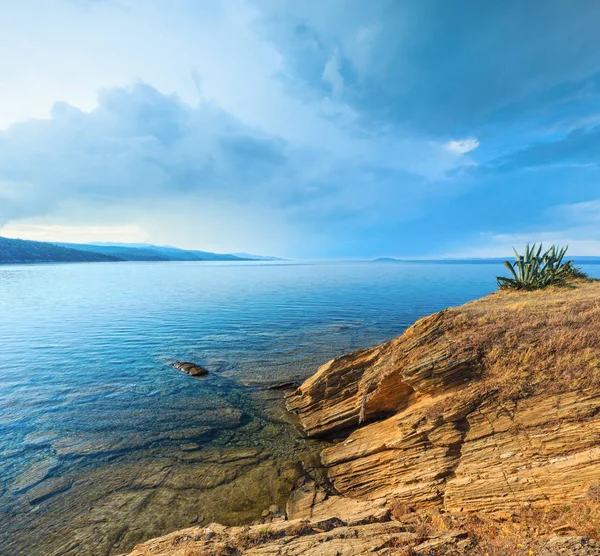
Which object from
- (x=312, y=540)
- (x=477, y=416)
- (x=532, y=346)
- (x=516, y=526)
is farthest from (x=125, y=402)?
(x=532, y=346)

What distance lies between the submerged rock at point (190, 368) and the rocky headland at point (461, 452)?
10.4 metres

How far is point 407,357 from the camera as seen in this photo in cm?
1371

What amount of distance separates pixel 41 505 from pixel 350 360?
14.8 metres

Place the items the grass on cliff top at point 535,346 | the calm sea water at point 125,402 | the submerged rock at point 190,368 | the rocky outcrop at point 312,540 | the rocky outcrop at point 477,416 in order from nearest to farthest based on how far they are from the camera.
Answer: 1. the rocky outcrop at point 312,540
2. the rocky outcrop at point 477,416
3. the grass on cliff top at point 535,346
4. the calm sea water at point 125,402
5. the submerged rock at point 190,368

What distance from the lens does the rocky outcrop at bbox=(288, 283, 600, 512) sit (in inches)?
313

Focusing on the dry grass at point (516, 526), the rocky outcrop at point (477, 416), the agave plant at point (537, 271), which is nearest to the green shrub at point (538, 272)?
the agave plant at point (537, 271)

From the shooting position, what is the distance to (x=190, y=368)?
73.5 feet

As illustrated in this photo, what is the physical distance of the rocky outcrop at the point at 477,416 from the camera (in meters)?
7.96

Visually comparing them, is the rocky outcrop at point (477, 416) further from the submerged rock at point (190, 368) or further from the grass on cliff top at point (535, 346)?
the submerged rock at point (190, 368)

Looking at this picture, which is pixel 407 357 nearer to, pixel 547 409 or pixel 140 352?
pixel 547 409

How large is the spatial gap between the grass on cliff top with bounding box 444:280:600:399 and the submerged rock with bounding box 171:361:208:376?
17.3 metres

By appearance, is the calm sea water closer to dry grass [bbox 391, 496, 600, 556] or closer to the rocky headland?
the rocky headland

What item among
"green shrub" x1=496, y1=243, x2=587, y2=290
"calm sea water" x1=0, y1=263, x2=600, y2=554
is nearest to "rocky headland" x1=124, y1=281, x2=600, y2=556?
"calm sea water" x1=0, y1=263, x2=600, y2=554

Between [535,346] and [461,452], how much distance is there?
5165mm
